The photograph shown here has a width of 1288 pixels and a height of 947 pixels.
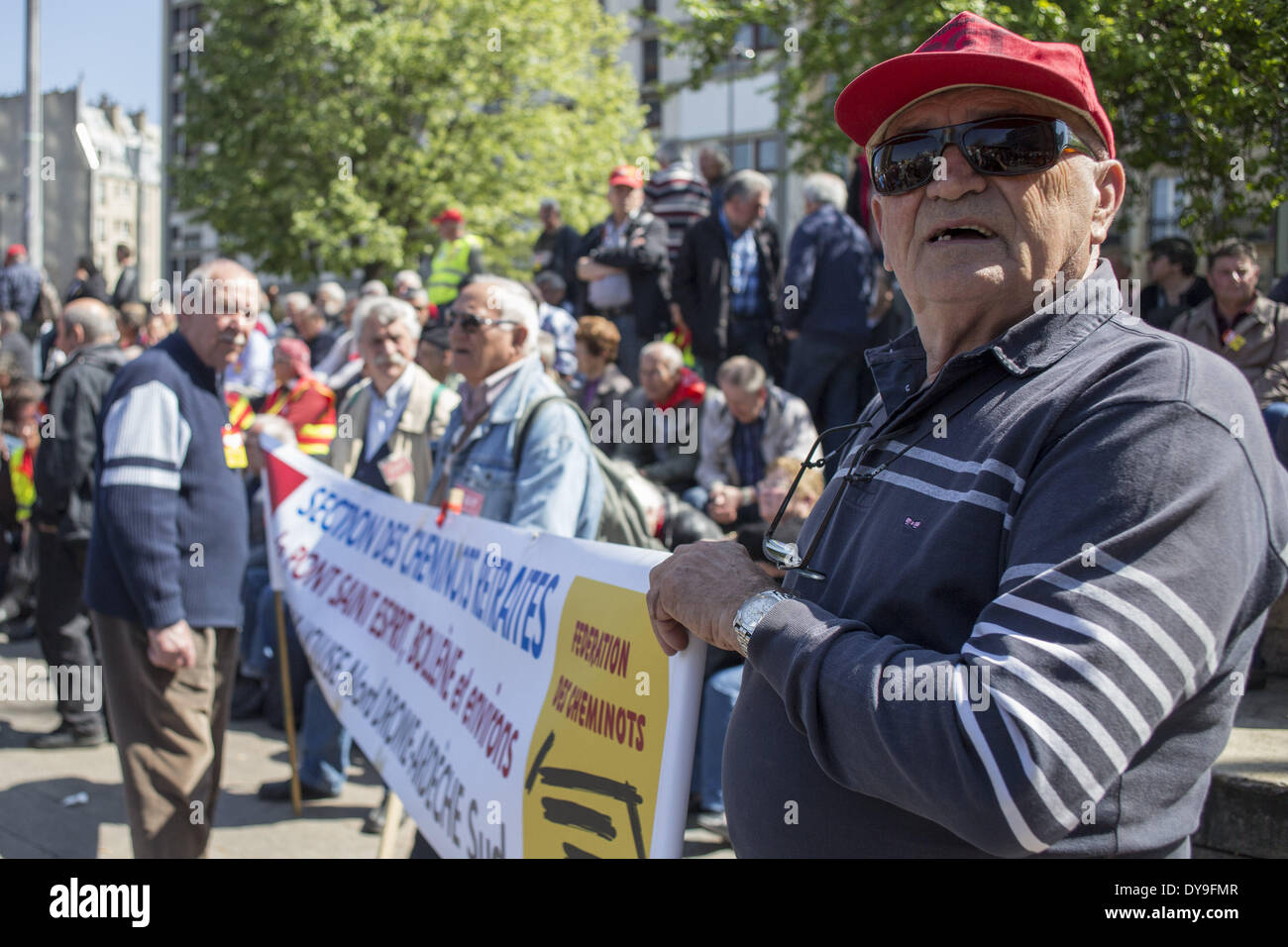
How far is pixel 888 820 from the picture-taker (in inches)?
62.0

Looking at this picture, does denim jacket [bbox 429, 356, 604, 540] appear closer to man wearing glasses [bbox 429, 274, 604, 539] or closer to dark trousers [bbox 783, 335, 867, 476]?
man wearing glasses [bbox 429, 274, 604, 539]

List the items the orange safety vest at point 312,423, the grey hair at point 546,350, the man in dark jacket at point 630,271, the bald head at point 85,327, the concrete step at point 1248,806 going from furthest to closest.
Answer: the man in dark jacket at point 630,271, the grey hair at point 546,350, the orange safety vest at point 312,423, the bald head at point 85,327, the concrete step at point 1248,806

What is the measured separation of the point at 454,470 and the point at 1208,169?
2.78 m

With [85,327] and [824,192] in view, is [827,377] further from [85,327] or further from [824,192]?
[85,327]

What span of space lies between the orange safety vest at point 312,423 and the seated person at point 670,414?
2.10 metres

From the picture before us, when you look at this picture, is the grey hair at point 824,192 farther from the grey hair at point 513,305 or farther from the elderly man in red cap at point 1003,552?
the elderly man in red cap at point 1003,552

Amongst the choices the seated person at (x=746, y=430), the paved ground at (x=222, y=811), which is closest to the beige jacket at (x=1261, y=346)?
the paved ground at (x=222, y=811)

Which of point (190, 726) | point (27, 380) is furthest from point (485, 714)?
point (27, 380)

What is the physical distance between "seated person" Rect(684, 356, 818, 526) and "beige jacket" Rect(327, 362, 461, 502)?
69.0 inches

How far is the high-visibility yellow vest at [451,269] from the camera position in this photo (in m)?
11.9

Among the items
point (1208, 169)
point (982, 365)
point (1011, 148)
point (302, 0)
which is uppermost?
point (302, 0)

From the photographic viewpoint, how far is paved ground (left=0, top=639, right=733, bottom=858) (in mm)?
5070
